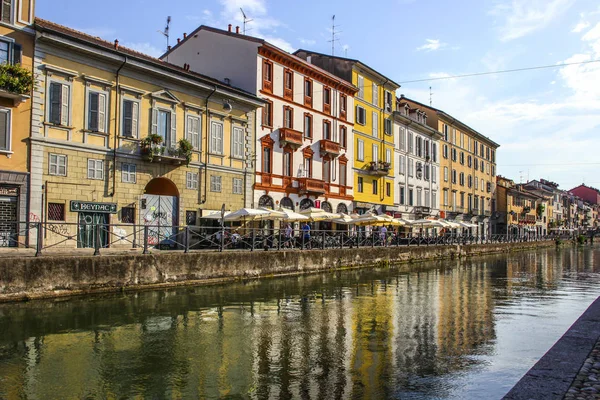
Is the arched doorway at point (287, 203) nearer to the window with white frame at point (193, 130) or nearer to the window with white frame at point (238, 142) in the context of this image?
the window with white frame at point (238, 142)

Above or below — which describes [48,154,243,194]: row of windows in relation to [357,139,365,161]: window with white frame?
below

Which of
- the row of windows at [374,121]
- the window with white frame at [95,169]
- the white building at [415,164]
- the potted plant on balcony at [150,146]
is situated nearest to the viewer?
the window with white frame at [95,169]

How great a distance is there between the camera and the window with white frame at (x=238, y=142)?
102 feet

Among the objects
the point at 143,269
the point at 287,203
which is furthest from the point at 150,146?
the point at 287,203

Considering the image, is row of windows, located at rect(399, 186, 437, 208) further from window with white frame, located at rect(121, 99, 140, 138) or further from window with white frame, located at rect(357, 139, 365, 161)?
window with white frame, located at rect(121, 99, 140, 138)

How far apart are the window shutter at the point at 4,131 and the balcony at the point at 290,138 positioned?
17427 mm

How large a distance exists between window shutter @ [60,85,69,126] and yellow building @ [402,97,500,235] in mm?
43486

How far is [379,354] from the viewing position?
381 inches

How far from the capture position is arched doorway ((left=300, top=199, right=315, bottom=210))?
3694 centimetres

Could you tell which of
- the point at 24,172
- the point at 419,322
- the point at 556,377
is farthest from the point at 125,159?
the point at 556,377

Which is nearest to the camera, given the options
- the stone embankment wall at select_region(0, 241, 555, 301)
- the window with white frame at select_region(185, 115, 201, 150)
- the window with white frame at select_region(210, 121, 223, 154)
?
the stone embankment wall at select_region(0, 241, 555, 301)

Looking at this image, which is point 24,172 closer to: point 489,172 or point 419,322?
point 419,322

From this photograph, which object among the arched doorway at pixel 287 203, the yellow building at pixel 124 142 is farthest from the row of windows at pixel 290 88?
the arched doorway at pixel 287 203

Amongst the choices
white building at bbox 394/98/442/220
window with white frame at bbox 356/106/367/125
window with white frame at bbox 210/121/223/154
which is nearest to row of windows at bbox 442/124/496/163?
white building at bbox 394/98/442/220
